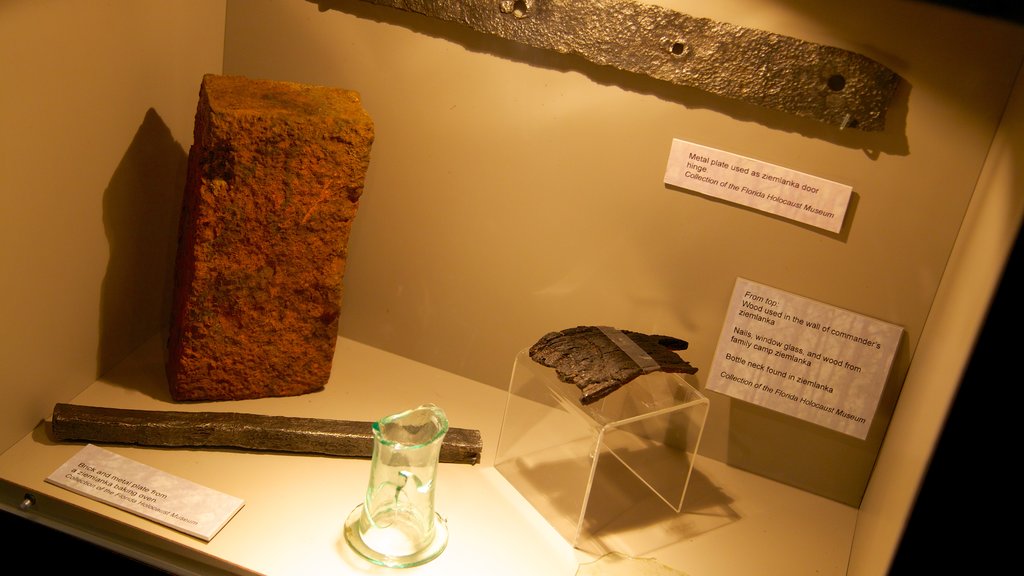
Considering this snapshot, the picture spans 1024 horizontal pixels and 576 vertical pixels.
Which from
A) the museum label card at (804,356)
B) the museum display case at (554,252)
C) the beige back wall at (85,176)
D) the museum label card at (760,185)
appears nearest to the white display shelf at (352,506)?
the museum display case at (554,252)

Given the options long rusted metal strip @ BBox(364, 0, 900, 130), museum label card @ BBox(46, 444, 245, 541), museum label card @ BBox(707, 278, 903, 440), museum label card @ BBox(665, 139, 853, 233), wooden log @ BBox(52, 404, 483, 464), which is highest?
long rusted metal strip @ BBox(364, 0, 900, 130)

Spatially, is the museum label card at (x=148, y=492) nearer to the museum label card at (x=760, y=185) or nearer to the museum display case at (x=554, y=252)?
the museum display case at (x=554, y=252)

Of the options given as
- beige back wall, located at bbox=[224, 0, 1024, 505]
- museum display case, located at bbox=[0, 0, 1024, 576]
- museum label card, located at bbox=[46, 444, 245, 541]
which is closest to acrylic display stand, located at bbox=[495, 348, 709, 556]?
museum display case, located at bbox=[0, 0, 1024, 576]

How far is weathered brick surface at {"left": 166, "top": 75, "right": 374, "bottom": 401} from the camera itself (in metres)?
1.71

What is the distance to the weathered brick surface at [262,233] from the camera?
1.71 metres

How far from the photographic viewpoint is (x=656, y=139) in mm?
1834

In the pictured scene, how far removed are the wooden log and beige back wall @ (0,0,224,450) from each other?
0.37 feet

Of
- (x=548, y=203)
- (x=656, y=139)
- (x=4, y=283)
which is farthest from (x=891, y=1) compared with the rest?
(x=4, y=283)

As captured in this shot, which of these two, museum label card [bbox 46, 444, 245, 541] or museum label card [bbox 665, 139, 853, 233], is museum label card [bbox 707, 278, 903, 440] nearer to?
museum label card [bbox 665, 139, 853, 233]

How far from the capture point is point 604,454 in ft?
6.55

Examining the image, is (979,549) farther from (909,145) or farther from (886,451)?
(909,145)

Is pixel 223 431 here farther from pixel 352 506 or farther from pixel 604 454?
pixel 604 454

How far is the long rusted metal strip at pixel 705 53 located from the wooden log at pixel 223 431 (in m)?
0.84

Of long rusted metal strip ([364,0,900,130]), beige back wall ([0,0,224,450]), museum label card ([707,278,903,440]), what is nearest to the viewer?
beige back wall ([0,0,224,450])
